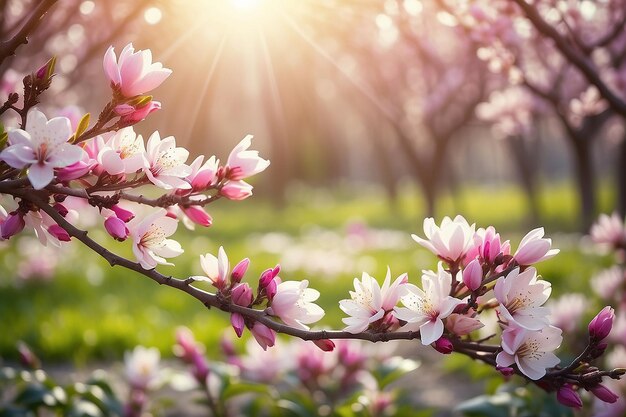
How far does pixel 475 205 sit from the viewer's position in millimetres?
24516

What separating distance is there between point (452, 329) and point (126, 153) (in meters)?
0.97

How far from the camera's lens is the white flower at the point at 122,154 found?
5.74 feet

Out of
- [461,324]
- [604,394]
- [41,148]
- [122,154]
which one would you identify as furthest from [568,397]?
[41,148]

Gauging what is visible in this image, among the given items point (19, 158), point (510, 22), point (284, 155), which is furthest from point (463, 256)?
point (284, 155)

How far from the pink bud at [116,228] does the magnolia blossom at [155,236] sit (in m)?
0.03

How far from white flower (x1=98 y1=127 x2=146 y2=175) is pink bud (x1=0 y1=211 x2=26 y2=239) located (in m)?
0.27

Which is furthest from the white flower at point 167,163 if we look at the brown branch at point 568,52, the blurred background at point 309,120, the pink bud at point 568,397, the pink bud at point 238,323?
the brown branch at point 568,52

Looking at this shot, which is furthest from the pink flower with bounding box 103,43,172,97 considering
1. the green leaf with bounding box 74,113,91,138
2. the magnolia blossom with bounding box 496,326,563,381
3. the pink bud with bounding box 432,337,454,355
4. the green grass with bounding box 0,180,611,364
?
the green grass with bounding box 0,180,611,364

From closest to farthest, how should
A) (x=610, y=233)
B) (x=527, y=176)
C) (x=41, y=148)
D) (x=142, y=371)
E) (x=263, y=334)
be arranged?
(x=41, y=148) → (x=263, y=334) → (x=142, y=371) → (x=610, y=233) → (x=527, y=176)

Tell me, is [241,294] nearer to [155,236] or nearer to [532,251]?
[155,236]

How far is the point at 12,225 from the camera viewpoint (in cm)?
181

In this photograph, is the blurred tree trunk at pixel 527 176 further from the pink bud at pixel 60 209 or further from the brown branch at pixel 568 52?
the pink bud at pixel 60 209

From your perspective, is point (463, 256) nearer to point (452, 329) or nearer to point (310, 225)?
point (452, 329)

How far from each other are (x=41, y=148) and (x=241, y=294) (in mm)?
Answer: 592
